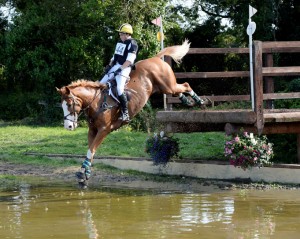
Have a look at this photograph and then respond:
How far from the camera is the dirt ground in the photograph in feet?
36.9

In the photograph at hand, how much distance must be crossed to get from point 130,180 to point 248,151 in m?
2.39

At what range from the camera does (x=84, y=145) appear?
675 inches

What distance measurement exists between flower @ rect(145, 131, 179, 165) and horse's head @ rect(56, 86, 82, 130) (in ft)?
6.58

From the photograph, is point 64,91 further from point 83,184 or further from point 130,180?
point 130,180

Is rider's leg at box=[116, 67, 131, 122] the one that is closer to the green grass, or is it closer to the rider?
the rider

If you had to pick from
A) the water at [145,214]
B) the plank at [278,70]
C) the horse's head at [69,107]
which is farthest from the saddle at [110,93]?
the plank at [278,70]

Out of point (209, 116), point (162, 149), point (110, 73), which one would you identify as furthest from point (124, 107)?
point (209, 116)

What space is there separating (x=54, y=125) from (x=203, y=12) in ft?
34.9

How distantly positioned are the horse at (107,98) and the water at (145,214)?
3.40 ft

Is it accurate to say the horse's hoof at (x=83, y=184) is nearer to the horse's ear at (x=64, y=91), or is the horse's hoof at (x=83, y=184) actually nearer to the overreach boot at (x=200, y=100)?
the horse's ear at (x=64, y=91)

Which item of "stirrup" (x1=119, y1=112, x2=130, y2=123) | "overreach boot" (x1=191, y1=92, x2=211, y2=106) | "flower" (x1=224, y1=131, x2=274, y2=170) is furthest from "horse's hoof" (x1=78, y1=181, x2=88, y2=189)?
"overreach boot" (x1=191, y1=92, x2=211, y2=106)

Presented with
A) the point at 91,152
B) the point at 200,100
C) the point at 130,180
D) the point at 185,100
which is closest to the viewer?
the point at 91,152

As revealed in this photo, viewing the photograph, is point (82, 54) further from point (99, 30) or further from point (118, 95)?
point (118, 95)

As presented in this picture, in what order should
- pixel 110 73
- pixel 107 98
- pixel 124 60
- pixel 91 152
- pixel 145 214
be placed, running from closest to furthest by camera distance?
pixel 145 214 < pixel 91 152 < pixel 107 98 < pixel 124 60 < pixel 110 73
